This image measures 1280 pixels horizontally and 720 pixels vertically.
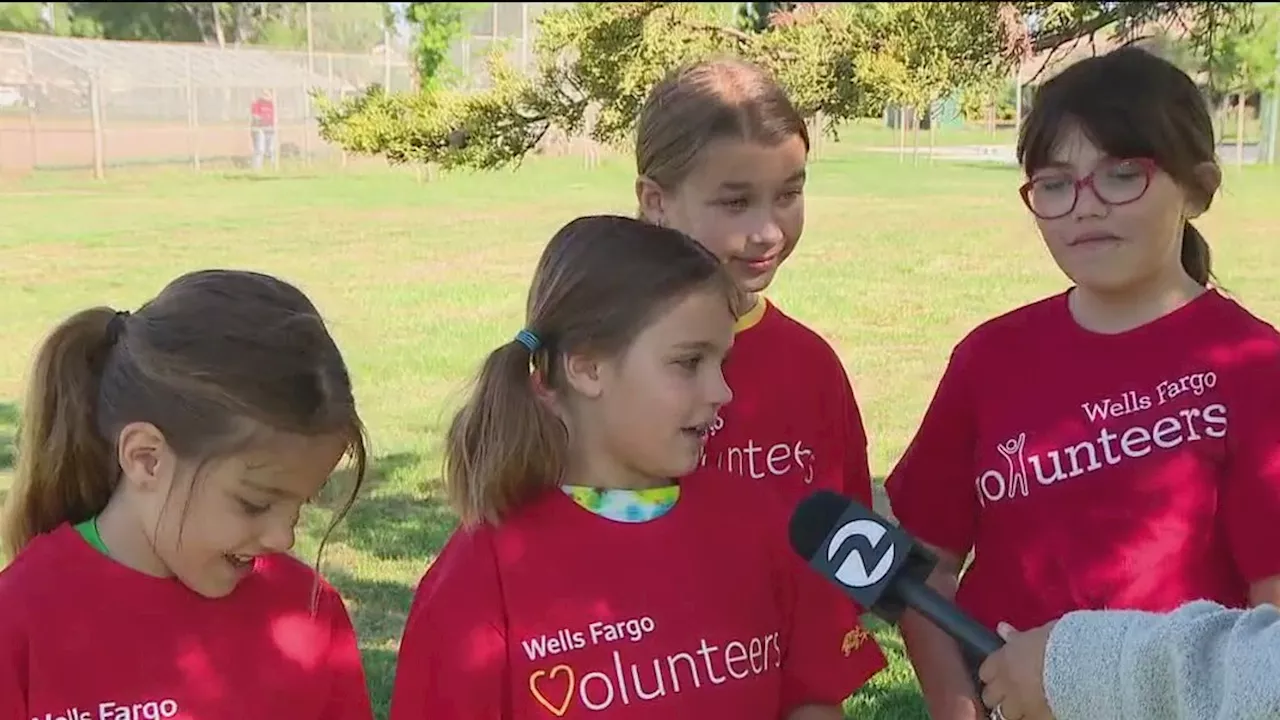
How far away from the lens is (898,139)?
3086cm

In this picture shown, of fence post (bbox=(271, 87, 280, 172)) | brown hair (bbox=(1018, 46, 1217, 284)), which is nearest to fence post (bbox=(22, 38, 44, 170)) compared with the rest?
brown hair (bbox=(1018, 46, 1217, 284))

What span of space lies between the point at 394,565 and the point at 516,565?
4065 mm

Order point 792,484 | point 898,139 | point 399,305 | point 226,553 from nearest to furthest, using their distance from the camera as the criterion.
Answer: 1. point 226,553
2. point 792,484
3. point 399,305
4. point 898,139

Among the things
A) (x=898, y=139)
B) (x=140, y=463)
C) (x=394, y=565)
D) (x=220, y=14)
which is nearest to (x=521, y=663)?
(x=140, y=463)

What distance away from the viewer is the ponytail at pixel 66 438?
2234 mm

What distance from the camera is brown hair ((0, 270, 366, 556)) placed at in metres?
2.14

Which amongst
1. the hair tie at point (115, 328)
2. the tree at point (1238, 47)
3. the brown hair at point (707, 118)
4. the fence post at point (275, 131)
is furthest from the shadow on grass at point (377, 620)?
the fence post at point (275, 131)

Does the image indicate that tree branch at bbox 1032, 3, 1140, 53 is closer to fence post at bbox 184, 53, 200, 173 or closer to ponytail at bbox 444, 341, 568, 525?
ponytail at bbox 444, 341, 568, 525

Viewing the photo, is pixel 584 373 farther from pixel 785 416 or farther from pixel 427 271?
pixel 427 271

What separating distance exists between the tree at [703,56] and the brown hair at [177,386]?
5.60ft

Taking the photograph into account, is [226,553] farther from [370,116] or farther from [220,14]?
[220,14]

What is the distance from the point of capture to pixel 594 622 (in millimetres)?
2154

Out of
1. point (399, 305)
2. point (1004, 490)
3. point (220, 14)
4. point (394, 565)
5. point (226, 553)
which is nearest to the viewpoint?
point (226, 553)

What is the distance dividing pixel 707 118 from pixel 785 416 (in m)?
0.58
